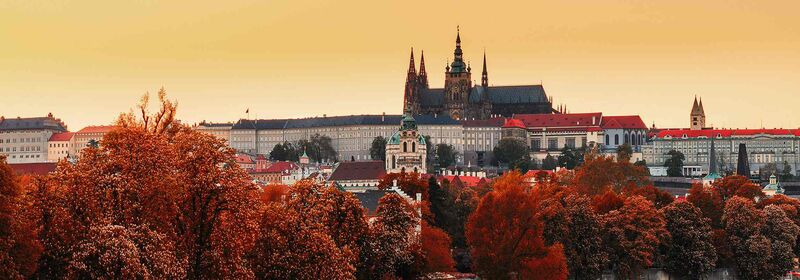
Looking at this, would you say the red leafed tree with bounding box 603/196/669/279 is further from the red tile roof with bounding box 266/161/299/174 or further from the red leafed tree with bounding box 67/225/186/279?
the red tile roof with bounding box 266/161/299/174

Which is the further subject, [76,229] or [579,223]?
[579,223]

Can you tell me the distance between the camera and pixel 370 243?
188 ft

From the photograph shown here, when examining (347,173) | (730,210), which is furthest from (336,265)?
(347,173)

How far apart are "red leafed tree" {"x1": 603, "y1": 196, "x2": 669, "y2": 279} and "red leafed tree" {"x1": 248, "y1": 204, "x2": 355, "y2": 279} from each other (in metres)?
35.8

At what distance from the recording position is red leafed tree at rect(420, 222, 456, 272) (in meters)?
73.3

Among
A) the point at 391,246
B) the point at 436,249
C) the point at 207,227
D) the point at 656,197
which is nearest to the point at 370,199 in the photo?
the point at 436,249

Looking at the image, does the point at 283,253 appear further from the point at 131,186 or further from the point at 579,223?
the point at 579,223

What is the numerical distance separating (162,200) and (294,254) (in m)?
5.10

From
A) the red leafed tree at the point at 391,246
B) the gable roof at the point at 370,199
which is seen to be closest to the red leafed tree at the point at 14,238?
the red leafed tree at the point at 391,246

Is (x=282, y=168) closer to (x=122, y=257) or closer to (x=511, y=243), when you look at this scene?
(x=511, y=243)

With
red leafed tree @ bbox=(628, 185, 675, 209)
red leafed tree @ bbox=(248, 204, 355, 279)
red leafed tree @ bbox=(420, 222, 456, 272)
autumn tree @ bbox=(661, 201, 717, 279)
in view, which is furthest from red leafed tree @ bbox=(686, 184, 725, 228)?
red leafed tree @ bbox=(248, 204, 355, 279)

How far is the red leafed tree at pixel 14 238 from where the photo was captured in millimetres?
41688

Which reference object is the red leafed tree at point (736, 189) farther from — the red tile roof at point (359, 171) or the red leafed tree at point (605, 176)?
the red tile roof at point (359, 171)

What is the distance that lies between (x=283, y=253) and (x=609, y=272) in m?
39.2
